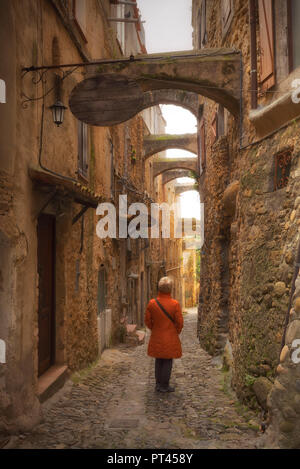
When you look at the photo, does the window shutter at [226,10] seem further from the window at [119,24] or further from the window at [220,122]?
the window at [119,24]

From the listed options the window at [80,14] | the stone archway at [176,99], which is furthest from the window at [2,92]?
the stone archway at [176,99]

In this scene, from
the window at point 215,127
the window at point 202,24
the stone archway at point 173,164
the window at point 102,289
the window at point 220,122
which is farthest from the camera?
the stone archway at point 173,164

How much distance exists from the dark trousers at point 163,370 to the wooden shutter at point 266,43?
394cm

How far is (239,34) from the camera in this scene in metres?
6.84

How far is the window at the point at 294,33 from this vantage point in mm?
4863

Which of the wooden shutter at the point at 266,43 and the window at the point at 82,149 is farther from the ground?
the wooden shutter at the point at 266,43

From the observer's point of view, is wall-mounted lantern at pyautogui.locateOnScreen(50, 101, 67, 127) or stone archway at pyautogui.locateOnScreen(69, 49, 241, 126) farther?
stone archway at pyautogui.locateOnScreen(69, 49, 241, 126)

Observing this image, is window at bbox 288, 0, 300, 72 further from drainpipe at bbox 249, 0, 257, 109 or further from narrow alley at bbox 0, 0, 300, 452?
drainpipe at bbox 249, 0, 257, 109

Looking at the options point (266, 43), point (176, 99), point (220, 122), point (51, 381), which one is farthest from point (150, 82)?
Answer: point (176, 99)

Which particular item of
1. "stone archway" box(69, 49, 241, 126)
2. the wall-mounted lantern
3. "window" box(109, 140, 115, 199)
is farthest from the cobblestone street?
"window" box(109, 140, 115, 199)

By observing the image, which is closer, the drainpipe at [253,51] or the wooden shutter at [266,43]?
the wooden shutter at [266,43]

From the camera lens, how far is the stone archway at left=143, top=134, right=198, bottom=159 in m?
18.5

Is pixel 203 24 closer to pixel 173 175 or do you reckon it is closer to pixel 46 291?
pixel 46 291

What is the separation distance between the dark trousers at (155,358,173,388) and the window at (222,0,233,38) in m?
5.92
